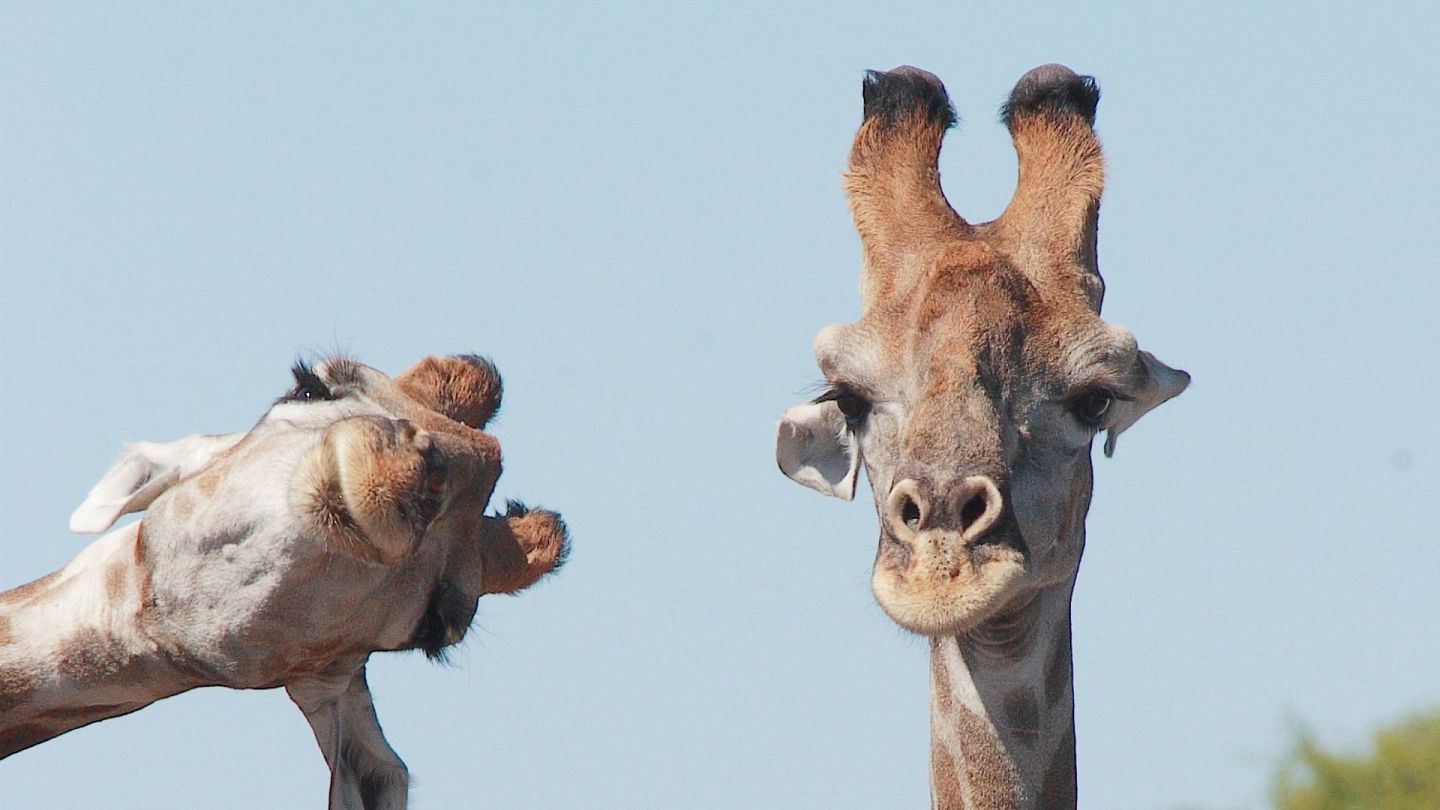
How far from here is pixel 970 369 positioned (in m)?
6.50

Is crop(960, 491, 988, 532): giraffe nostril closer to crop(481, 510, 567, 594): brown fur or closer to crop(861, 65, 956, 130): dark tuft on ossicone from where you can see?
crop(481, 510, 567, 594): brown fur

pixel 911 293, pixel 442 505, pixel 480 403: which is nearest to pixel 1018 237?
pixel 911 293

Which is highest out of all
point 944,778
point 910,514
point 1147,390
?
point 1147,390

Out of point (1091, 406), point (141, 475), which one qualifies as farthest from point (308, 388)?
point (1091, 406)

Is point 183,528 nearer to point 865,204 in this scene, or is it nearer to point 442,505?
point 442,505

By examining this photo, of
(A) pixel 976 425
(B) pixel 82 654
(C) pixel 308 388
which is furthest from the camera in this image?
(A) pixel 976 425

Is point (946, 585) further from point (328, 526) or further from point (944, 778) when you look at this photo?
point (328, 526)

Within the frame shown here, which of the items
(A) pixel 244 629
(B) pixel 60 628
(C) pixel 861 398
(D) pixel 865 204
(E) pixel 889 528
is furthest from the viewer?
(D) pixel 865 204

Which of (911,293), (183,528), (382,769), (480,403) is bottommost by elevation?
(382,769)

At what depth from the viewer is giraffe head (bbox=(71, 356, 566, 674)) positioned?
201 inches

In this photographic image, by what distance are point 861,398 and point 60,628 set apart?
2.50m

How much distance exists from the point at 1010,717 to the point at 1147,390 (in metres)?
1.11

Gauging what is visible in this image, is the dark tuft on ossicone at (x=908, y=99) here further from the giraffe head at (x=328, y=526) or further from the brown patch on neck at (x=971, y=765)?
the giraffe head at (x=328, y=526)

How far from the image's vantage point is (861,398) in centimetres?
692
